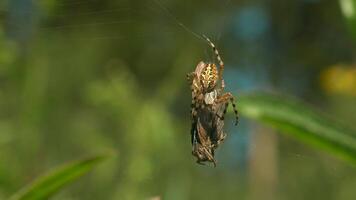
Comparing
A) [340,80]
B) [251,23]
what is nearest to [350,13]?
[340,80]

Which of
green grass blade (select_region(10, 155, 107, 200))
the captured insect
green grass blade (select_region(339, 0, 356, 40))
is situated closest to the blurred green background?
green grass blade (select_region(339, 0, 356, 40))

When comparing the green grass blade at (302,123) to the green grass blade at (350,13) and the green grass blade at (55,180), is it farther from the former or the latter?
the green grass blade at (55,180)

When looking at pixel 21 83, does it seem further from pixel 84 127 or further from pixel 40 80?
pixel 84 127

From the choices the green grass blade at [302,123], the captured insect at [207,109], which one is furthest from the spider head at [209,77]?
the green grass blade at [302,123]

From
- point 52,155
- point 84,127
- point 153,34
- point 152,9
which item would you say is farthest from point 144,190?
point 153,34

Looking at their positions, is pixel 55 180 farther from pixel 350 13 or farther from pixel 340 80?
pixel 340 80

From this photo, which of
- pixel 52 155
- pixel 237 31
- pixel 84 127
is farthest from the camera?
pixel 237 31
